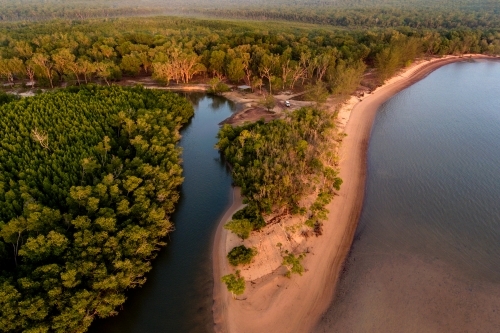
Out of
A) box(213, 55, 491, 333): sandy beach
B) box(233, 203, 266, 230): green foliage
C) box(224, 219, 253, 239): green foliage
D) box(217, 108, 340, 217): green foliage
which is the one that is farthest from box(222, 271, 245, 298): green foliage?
box(217, 108, 340, 217): green foliage

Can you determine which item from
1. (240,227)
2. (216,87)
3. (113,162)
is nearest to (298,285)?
(240,227)

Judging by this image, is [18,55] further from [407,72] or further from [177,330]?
[407,72]

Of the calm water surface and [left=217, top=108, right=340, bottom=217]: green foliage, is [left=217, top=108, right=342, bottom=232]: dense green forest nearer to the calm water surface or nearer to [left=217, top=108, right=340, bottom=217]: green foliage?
[left=217, top=108, right=340, bottom=217]: green foliage

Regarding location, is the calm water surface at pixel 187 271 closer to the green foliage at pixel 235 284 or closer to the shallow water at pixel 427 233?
the green foliage at pixel 235 284

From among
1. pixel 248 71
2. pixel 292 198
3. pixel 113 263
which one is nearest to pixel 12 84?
pixel 248 71

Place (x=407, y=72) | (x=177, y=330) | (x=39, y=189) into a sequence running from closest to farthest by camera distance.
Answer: (x=177, y=330) < (x=39, y=189) < (x=407, y=72)

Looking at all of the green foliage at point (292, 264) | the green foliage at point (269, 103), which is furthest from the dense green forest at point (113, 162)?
the green foliage at point (269, 103)
